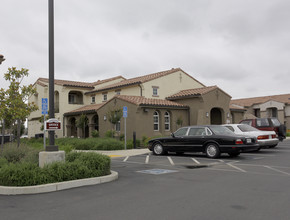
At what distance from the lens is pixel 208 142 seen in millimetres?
13641

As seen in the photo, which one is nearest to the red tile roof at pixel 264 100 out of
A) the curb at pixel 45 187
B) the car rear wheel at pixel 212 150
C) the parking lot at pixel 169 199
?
the car rear wheel at pixel 212 150

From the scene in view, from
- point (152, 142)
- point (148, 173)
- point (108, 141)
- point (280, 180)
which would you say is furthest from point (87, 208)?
point (108, 141)

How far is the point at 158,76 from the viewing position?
2820 cm

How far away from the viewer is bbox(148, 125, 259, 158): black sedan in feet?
42.2

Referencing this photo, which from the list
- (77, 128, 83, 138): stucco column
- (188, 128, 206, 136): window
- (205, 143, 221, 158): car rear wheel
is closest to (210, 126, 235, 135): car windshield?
(188, 128, 206, 136): window

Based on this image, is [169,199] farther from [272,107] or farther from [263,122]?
[272,107]

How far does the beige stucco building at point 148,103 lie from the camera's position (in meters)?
23.8

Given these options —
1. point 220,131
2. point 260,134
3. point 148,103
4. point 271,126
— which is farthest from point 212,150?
point 148,103

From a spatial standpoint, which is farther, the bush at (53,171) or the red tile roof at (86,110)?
the red tile roof at (86,110)

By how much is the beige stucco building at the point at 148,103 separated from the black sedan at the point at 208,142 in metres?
8.03

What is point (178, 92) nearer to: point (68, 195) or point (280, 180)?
point (280, 180)

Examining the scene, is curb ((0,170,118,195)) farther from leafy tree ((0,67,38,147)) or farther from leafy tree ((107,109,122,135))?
leafy tree ((107,109,122,135))

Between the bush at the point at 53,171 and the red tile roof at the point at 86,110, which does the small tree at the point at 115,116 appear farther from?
the bush at the point at 53,171

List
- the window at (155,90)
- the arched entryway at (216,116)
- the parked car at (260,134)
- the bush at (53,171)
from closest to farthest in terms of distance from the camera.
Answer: the bush at (53,171)
the parked car at (260,134)
the window at (155,90)
the arched entryway at (216,116)
